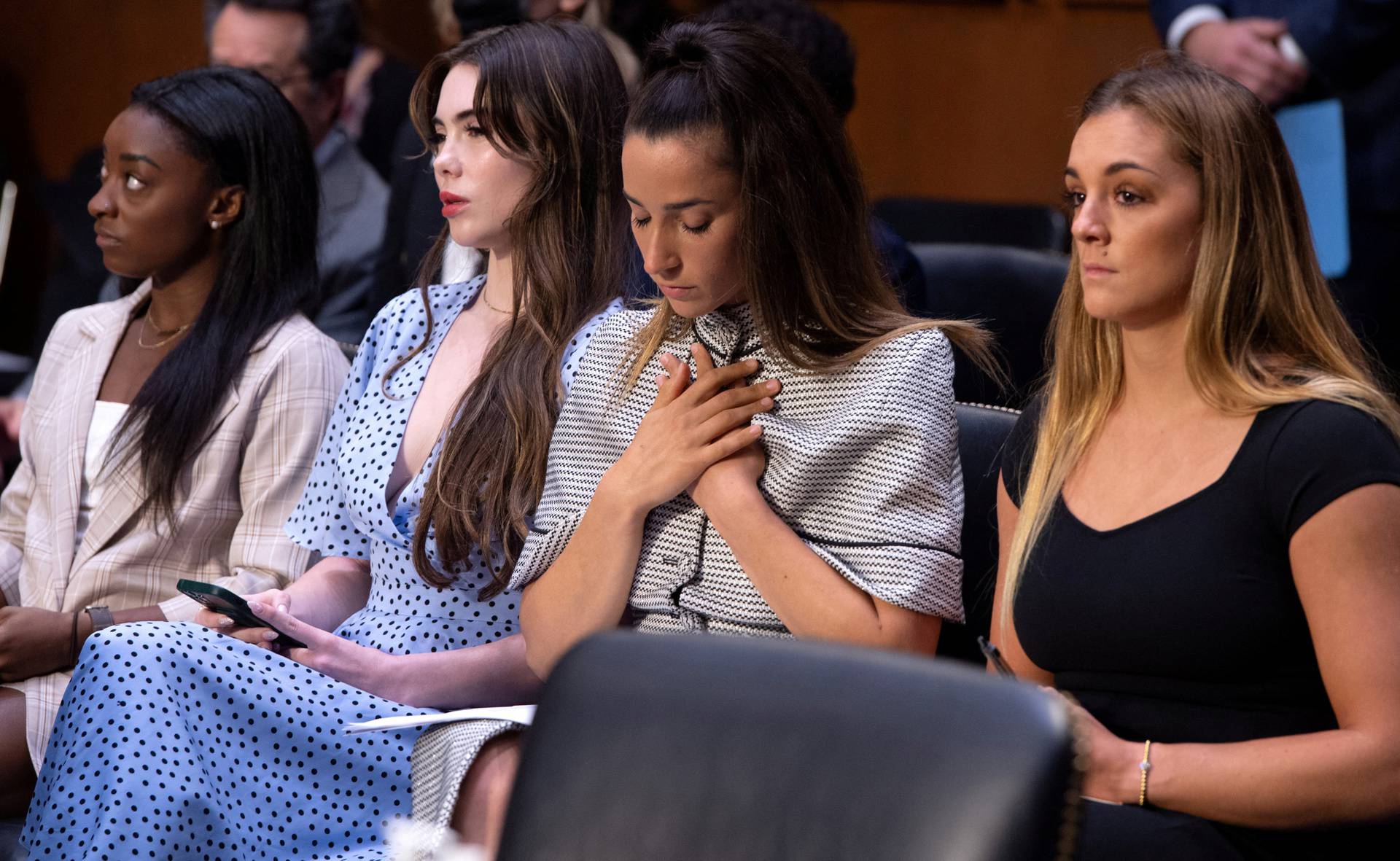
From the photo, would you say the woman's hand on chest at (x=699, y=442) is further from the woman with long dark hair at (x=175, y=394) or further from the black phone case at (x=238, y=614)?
the woman with long dark hair at (x=175, y=394)

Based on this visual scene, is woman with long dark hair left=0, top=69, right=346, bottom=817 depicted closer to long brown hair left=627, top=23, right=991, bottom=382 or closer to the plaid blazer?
the plaid blazer

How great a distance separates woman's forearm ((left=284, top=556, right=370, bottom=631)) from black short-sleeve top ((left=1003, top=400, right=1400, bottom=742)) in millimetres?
1042

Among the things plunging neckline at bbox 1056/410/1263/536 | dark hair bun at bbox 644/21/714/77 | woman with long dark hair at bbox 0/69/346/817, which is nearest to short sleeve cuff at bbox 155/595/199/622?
woman with long dark hair at bbox 0/69/346/817

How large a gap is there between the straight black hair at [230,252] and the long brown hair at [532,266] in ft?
1.03

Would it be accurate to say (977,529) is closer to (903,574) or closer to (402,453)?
(903,574)

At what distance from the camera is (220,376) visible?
7.53 feet

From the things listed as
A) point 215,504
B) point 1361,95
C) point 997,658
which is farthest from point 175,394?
point 1361,95

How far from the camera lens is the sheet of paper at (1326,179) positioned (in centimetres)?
258

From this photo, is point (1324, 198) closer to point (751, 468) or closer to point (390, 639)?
point (751, 468)

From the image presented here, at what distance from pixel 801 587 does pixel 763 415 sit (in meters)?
0.22

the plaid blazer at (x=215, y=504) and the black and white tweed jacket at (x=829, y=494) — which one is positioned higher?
the black and white tweed jacket at (x=829, y=494)

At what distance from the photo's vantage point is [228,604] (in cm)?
182

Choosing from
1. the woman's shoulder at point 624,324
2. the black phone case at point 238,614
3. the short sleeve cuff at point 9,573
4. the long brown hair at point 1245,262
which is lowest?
the short sleeve cuff at point 9,573

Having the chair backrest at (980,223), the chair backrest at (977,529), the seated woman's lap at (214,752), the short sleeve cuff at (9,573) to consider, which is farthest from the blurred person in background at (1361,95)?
the short sleeve cuff at (9,573)
